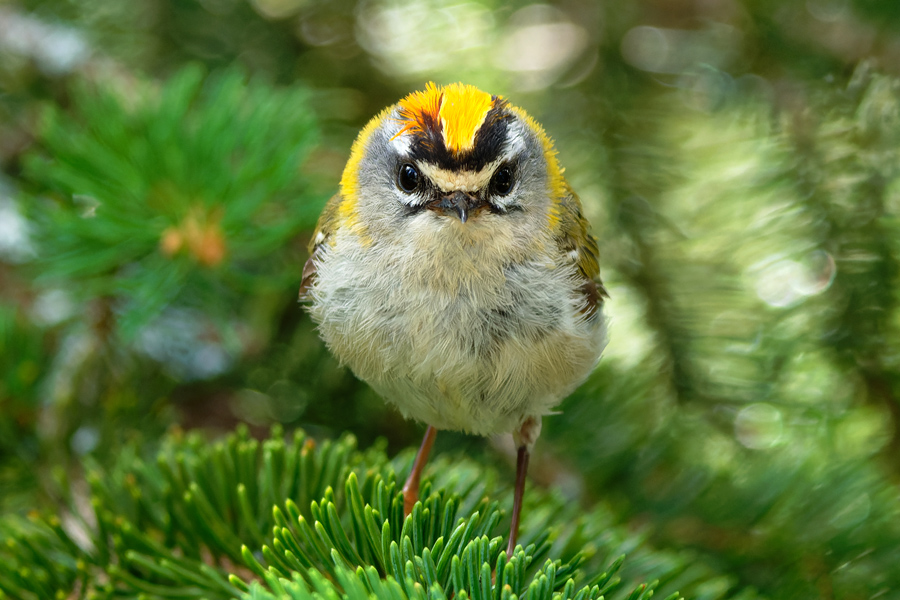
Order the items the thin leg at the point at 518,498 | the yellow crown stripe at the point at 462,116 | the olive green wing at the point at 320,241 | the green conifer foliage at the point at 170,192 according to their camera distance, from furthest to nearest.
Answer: the olive green wing at the point at 320,241, the green conifer foliage at the point at 170,192, the yellow crown stripe at the point at 462,116, the thin leg at the point at 518,498

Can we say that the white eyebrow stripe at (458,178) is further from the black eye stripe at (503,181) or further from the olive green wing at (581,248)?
the olive green wing at (581,248)

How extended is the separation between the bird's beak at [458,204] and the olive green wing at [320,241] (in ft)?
1.15

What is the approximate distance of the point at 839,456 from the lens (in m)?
1.60

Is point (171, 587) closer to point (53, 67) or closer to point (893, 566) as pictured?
point (893, 566)

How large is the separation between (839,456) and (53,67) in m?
2.44

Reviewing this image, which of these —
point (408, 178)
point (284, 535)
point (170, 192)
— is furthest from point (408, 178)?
point (284, 535)

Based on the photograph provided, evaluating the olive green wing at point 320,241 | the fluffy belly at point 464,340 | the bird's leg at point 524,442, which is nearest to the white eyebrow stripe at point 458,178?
the fluffy belly at point 464,340

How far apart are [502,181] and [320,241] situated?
503mm

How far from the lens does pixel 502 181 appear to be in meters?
1.58

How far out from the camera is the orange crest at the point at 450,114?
4.82 ft

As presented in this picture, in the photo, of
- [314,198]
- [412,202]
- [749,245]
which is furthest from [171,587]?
[749,245]

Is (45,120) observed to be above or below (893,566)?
above

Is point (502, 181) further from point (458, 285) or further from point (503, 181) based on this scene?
point (458, 285)

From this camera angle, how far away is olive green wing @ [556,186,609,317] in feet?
5.44
